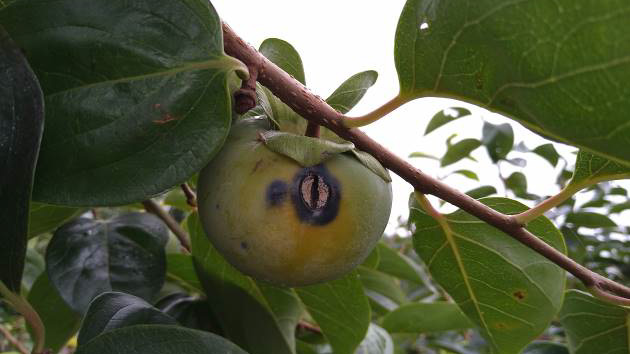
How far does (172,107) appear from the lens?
645mm

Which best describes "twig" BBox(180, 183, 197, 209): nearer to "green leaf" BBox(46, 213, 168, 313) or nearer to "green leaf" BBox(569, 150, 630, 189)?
"green leaf" BBox(46, 213, 168, 313)

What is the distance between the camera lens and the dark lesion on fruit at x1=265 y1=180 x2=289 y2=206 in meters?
0.69

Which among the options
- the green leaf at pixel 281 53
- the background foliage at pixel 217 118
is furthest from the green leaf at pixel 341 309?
the green leaf at pixel 281 53

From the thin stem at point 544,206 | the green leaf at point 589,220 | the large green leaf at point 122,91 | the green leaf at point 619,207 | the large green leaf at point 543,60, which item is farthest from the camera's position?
the green leaf at point 619,207

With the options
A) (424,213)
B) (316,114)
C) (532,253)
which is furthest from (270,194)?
(532,253)

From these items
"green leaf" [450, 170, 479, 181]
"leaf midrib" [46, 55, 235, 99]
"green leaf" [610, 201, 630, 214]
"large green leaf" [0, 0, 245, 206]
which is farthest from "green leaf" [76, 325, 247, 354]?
Result: "green leaf" [610, 201, 630, 214]

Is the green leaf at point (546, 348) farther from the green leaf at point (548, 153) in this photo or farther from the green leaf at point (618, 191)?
the green leaf at point (618, 191)

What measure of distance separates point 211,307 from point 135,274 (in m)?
0.15

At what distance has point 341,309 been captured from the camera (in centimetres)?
111

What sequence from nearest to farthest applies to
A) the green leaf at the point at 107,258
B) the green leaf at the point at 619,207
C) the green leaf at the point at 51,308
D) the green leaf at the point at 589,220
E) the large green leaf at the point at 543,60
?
the large green leaf at the point at 543,60
the green leaf at the point at 107,258
the green leaf at the point at 51,308
the green leaf at the point at 589,220
the green leaf at the point at 619,207

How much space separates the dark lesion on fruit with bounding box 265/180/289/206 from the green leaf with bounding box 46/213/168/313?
0.43 meters

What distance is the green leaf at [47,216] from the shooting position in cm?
108

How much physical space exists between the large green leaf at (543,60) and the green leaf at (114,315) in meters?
0.49

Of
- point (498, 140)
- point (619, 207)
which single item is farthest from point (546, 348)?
point (619, 207)
